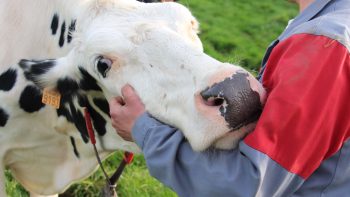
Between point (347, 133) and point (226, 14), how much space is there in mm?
6483

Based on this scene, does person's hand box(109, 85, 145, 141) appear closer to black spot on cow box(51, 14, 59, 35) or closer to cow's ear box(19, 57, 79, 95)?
cow's ear box(19, 57, 79, 95)

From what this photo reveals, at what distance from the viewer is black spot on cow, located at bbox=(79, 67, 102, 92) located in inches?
94.1

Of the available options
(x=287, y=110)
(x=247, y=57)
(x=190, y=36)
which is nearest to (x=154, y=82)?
(x=190, y=36)

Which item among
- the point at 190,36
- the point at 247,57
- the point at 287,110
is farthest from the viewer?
the point at 247,57

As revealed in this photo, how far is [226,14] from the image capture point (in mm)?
7945

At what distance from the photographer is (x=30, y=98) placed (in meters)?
2.80

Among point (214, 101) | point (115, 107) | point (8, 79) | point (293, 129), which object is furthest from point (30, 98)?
point (293, 129)

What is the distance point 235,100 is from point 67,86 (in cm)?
113

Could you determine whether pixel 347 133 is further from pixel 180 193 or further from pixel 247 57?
pixel 247 57

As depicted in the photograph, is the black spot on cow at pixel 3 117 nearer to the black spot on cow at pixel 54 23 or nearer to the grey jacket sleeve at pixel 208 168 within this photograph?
the black spot on cow at pixel 54 23

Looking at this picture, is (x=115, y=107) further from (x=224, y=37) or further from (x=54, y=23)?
(x=224, y=37)

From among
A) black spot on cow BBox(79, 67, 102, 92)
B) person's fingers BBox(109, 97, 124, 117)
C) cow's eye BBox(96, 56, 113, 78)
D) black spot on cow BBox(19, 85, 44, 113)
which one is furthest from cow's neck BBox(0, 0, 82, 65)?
person's fingers BBox(109, 97, 124, 117)

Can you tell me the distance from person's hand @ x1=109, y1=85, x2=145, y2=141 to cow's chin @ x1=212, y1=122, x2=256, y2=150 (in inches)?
15.6

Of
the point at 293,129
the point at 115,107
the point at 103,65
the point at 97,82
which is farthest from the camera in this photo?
the point at 97,82
